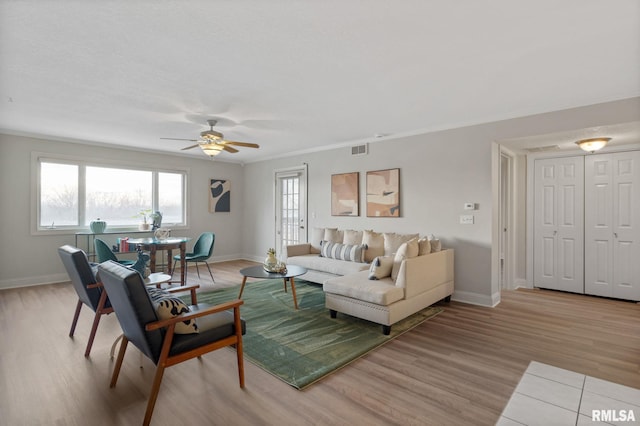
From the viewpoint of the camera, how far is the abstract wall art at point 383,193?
17.4 ft

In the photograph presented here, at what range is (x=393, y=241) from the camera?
16.2 feet

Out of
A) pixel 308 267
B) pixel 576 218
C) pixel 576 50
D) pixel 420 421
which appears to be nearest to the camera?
pixel 420 421

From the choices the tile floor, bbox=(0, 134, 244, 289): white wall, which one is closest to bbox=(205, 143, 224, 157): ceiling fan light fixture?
bbox=(0, 134, 244, 289): white wall

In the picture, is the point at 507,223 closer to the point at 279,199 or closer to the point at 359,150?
the point at 359,150

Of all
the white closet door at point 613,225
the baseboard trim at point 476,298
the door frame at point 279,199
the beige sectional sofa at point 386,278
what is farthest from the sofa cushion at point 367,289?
the white closet door at point 613,225

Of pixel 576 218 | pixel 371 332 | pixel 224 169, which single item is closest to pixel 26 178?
pixel 224 169

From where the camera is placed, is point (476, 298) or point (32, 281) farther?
point (32, 281)

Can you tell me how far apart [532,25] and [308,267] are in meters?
4.14

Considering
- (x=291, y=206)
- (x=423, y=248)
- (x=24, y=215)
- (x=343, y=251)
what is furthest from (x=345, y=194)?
(x=24, y=215)

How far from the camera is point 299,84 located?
3.24 m

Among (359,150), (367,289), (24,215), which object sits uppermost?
(359,150)

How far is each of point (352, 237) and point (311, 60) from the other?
3.28 meters

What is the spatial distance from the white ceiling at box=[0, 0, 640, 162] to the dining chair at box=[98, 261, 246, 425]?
5.57 feet

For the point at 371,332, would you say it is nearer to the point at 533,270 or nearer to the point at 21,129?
the point at 533,270
